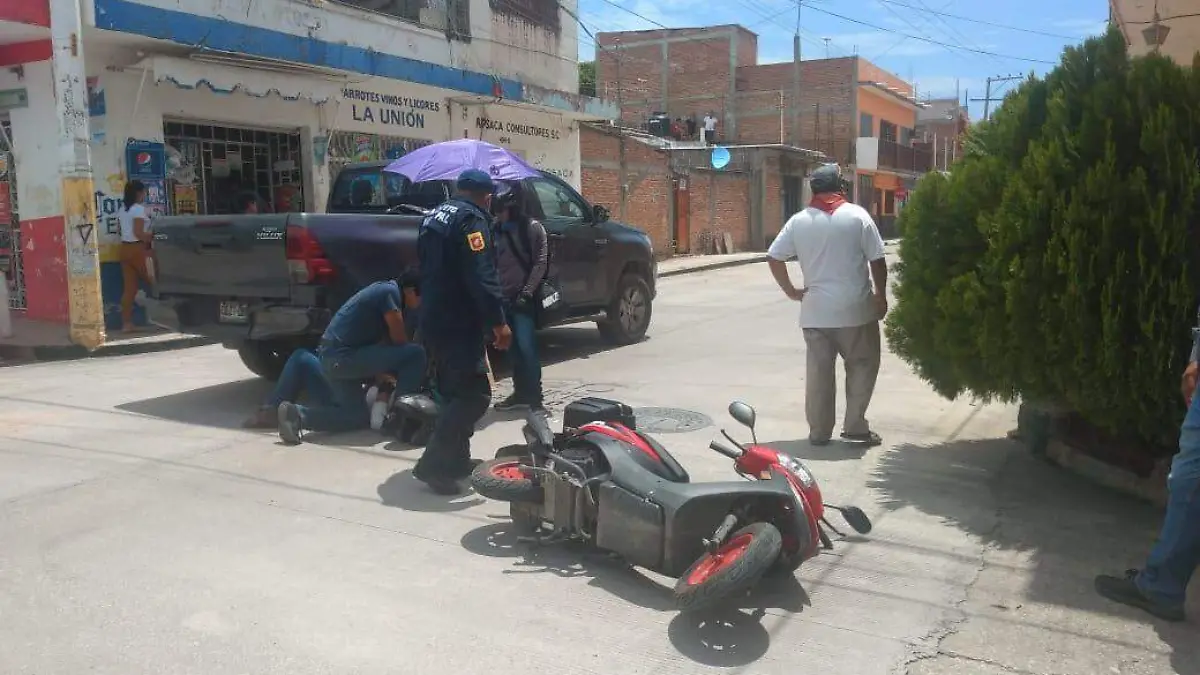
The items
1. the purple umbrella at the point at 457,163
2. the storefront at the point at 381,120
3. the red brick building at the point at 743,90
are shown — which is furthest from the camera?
the red brick building at the point at 743,90

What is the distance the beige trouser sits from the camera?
6.14m

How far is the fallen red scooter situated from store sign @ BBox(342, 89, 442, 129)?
40.8 ft

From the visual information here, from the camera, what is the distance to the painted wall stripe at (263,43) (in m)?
11.4

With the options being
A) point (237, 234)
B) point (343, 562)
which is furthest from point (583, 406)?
point (237, 234)

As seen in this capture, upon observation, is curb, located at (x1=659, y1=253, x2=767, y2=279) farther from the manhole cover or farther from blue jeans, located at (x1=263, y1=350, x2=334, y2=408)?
blue jeans, located at (x1=263, y1=350, x2=334, y2=408)

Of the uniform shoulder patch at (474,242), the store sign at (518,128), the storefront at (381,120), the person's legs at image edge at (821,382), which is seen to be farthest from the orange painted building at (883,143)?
the uniform shoulder patch at (474,242)

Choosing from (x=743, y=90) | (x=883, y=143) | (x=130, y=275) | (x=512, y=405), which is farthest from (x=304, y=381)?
(x=883, y=143)

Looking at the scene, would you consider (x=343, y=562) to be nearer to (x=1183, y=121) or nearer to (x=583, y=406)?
(x=583, y=406)

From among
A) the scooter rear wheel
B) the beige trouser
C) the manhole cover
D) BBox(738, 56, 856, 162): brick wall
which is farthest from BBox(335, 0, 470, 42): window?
BBox(738, 56, 856, 162): brick wall

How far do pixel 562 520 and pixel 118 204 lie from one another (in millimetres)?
10068

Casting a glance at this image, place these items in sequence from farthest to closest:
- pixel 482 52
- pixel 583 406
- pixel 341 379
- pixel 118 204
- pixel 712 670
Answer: pixel 482 52, pixel 118 204, pixel 341 379, pixel 583 406, pixel 712 670

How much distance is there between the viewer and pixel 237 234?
280 inches

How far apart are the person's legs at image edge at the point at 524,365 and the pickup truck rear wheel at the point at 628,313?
3.12m

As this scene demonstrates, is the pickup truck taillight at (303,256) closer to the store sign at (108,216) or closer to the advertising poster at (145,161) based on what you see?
the store sign at (108,216)
